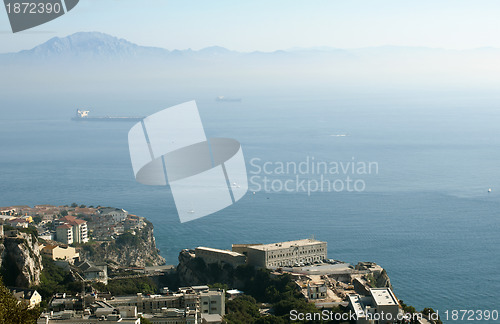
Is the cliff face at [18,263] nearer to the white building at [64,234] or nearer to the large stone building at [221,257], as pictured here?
the large stone building at [221,257]

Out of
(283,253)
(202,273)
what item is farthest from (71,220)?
(283,253)

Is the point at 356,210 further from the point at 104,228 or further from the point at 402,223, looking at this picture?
the point at 104,228

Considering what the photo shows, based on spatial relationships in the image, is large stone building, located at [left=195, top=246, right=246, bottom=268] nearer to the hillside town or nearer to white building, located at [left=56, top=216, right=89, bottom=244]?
the hillside town

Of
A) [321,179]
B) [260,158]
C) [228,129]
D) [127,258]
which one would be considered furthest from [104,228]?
[228,129]

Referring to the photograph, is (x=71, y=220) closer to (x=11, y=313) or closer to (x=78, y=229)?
(x=78, y=229)

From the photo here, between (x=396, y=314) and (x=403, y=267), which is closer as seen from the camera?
(x=396, y=314)

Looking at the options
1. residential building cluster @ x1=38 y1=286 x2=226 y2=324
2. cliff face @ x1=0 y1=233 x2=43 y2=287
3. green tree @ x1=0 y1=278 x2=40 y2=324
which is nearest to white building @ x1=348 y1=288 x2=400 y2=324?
residential building cluster @ x1=38 y1=286 x2=226 y2=324
